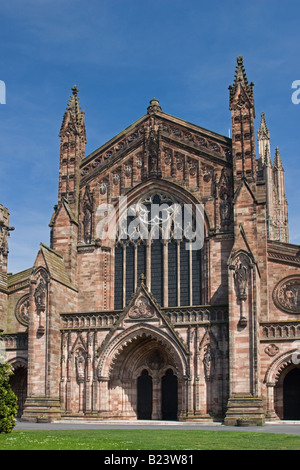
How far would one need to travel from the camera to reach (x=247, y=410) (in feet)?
105

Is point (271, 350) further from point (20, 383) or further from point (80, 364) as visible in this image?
point (20, 383)

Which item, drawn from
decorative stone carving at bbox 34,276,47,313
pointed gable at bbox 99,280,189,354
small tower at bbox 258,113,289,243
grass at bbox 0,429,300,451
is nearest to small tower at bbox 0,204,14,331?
decorative stone carving at bbox 34,276,47,313

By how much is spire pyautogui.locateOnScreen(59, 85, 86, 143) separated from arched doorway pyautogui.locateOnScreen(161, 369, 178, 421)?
16.4 meters

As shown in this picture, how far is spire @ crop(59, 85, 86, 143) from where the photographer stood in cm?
4266

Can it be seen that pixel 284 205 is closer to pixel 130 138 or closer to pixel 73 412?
pixel 130 138

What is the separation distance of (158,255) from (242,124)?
910cm

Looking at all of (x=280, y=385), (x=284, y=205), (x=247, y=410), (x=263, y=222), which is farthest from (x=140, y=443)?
(x=284, y=205)

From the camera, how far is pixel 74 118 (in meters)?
42.8

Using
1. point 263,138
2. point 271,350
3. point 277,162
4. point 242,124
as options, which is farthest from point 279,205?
point 271,350

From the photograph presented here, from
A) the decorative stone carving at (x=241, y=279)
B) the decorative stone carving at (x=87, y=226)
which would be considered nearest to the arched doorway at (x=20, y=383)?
the decorative stone carving at (x=87, y=226)

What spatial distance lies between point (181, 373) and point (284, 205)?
46692 millimetres

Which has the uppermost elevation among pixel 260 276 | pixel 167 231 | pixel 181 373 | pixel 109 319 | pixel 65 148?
pixel 65 148

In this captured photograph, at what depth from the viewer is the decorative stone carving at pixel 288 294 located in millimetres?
36219

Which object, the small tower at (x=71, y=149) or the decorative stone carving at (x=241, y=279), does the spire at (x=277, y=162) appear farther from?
the decorative stone carving at (x=241, y=279)
